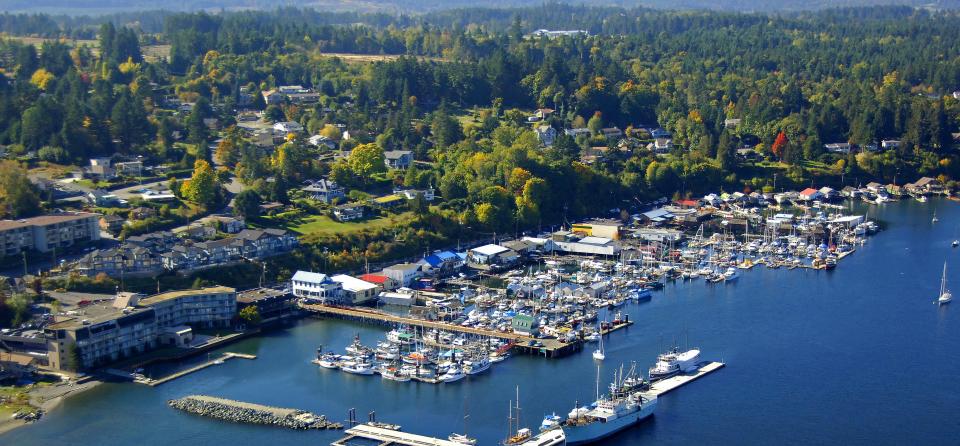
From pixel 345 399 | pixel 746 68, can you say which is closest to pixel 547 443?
pixel 345 399

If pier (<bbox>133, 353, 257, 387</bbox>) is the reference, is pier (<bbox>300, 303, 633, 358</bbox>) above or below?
above

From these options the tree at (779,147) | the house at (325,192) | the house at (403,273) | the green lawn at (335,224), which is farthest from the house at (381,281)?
the tree at (779,147)

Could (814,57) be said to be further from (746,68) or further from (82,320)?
(82,320)

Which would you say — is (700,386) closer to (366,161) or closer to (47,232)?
(47,232)

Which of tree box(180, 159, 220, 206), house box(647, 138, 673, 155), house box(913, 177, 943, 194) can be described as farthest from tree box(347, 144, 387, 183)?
house box(913, 177, 943, 194)

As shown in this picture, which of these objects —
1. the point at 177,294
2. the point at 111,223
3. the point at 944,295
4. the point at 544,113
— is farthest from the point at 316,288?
the point at 544,113

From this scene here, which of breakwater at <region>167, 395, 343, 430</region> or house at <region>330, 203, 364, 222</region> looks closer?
breakwater at <region>167, 395, 343, 430</region>

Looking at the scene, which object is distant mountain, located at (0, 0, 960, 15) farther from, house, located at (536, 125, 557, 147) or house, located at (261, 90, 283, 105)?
house, located at (536, 125, 557, 147)
